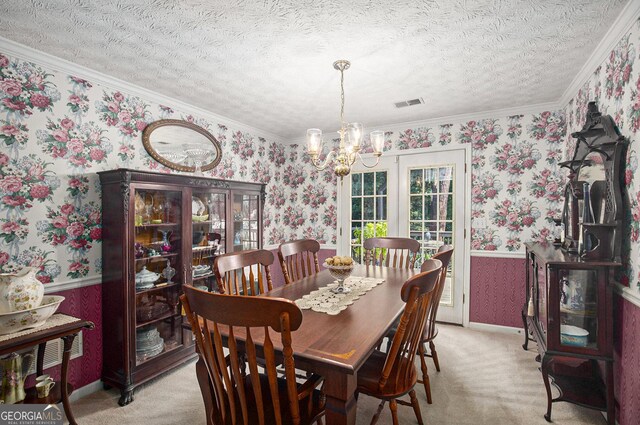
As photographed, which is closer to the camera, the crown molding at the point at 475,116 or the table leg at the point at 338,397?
the table leg at the point at 338,397

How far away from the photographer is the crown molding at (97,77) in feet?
6.86

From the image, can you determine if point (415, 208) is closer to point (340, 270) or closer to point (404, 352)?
point (340, 270)

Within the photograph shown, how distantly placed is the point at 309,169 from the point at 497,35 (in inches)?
116

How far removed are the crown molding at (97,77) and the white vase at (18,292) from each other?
1440 mm

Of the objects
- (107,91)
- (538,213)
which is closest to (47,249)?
(107,91)

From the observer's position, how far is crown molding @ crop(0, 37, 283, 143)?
2.09 meters

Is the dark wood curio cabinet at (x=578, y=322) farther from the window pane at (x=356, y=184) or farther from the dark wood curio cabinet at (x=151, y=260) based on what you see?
the dark wood curio cabinet at (x=151, y=260)

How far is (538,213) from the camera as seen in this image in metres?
3.37

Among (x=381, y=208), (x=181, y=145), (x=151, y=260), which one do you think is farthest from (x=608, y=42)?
(x=151, y=260)

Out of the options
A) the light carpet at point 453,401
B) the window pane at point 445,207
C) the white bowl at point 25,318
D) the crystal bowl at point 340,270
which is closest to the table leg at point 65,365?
the white bowl at point 25,318

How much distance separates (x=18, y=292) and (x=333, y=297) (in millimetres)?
1717

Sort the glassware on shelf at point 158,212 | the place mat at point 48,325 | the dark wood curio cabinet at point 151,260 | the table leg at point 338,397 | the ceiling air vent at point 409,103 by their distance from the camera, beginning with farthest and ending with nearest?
the ceiling air vent at point 409,103
the glassware on shelf at point 158,212
the dark wood curio cabinet at point 151,260
the place mat at point 48,325
the table leg at point 338,397

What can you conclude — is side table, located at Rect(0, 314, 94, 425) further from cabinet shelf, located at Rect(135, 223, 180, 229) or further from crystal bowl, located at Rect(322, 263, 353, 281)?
crystal bowl, located at Rect(322, 263, 353, 281)

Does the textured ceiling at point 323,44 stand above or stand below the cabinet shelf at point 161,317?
above
